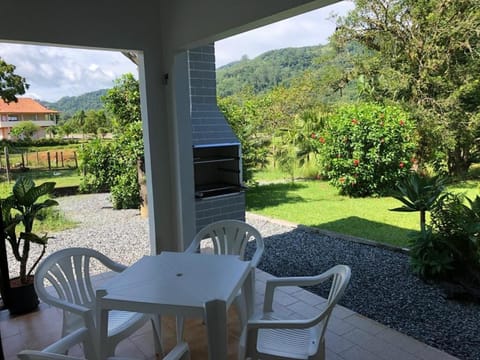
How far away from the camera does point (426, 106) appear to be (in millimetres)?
6812

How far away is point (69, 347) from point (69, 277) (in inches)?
27.0

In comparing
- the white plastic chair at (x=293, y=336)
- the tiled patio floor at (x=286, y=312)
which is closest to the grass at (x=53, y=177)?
the tiled patio floor at (x=286, y=312)

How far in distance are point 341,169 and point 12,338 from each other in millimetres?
5574

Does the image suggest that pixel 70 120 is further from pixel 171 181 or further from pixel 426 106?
pixel 426 106

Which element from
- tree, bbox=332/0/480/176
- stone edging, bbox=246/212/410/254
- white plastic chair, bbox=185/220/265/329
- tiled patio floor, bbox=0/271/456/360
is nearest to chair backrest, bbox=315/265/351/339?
tiled patio floor, bbox=0/271/456/360

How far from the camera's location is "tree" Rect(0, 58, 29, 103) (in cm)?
447

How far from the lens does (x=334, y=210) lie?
6250mm

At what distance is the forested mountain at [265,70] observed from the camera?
9227mm

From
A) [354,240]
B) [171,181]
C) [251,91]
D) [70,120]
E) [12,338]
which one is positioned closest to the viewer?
[12,338]

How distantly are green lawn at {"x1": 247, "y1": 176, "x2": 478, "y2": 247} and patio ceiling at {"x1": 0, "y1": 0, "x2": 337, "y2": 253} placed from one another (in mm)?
2656

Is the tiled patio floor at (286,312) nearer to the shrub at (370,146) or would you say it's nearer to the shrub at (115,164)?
the shrub at (115,164)

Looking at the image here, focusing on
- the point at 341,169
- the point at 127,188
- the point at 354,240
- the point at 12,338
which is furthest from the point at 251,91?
the point at 12,338

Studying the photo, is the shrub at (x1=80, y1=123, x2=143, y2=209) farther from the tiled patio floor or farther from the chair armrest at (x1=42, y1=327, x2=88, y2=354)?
the chair armrest at (x1=42, y1=327, x2=88, y2=354)

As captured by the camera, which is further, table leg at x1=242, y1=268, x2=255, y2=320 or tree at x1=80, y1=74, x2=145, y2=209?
tree at x1=80, y1=74, x2=145, y2=209
